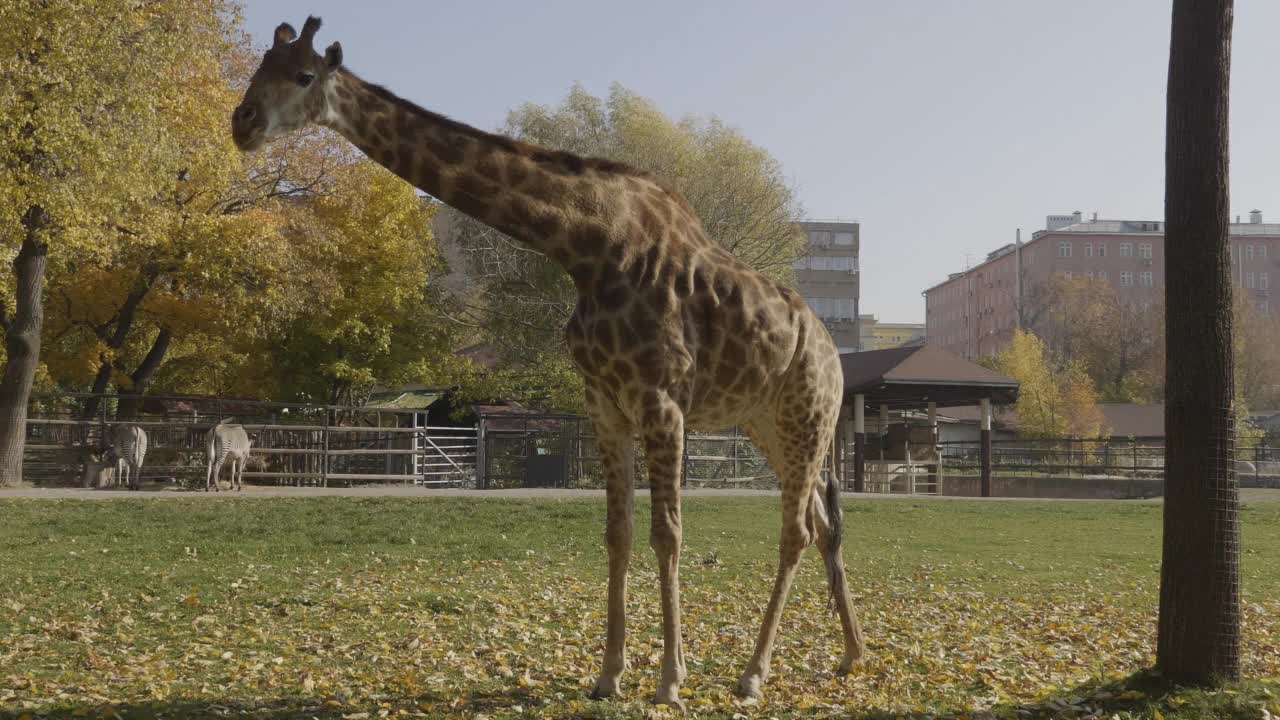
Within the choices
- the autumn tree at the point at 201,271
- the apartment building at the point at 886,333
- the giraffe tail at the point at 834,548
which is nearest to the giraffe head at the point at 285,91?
the giraffe tail at the point at 834,548

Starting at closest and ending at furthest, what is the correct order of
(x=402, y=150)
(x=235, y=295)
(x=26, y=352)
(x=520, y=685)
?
(x=402, y=150) → (x=520, y=685) → (x=26, y=352) → (x=235, y=295)

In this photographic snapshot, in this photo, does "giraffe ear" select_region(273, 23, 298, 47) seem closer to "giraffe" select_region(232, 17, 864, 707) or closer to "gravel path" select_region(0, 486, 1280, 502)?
"giraffe" select_region(232, 17, 864, 707)

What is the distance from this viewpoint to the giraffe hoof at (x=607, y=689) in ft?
19.0

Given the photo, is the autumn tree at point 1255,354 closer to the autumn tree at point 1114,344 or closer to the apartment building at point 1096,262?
the autumn tree at point 1114,344

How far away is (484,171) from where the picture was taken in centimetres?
557

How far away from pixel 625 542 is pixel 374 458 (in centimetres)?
2812

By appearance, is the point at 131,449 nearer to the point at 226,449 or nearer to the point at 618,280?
the point at 226,449

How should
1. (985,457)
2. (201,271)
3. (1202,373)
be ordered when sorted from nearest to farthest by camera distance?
(1202,373) < (201,271) < (985,457)

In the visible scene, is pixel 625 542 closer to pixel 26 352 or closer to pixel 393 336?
pixel 26 352

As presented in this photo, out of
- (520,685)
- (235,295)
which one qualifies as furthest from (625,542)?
(235,295)

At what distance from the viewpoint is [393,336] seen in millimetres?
37688

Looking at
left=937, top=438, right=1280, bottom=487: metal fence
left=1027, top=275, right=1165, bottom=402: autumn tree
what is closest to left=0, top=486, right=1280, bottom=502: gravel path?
left=937, top=438, right=1280, bottom=487: metal fence

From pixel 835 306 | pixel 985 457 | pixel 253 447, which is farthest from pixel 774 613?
pixel 835 306

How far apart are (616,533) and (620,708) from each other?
0.86 m
